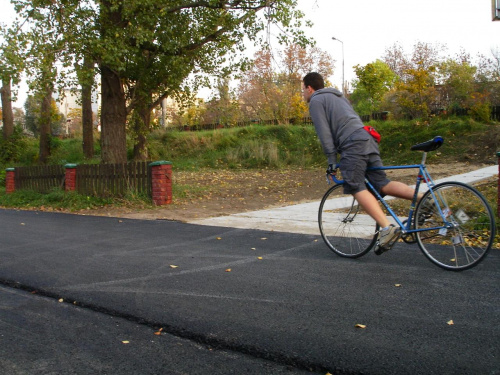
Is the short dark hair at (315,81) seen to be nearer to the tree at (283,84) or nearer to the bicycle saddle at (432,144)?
the bicycle saddle at (432,144)

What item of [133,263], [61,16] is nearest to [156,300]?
[133,263]

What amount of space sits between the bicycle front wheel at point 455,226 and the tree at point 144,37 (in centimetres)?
1043

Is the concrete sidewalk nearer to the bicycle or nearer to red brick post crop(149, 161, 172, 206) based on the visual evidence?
the bicycle

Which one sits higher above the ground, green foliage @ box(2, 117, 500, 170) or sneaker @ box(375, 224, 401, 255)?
green foliage @ box(2, 117, 500, 170)

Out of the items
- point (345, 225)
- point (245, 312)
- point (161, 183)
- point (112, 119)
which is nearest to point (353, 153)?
point (345, 225)

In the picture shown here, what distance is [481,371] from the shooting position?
272cm

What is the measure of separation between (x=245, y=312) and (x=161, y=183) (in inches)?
364

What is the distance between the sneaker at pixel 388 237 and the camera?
5078 millimetres

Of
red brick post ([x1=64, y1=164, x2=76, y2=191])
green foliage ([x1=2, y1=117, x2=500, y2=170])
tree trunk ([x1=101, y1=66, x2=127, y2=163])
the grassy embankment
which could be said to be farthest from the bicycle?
green foliage ([x1=2, y1=117, x2=500, y2=170])

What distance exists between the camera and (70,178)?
14922mm

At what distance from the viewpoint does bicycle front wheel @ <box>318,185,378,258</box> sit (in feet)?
18.8

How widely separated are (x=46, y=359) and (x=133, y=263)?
274 centimetres

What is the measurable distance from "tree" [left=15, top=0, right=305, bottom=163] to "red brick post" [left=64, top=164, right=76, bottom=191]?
3.84 feet

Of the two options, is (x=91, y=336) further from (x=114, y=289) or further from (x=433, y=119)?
(x=433, y=119)
